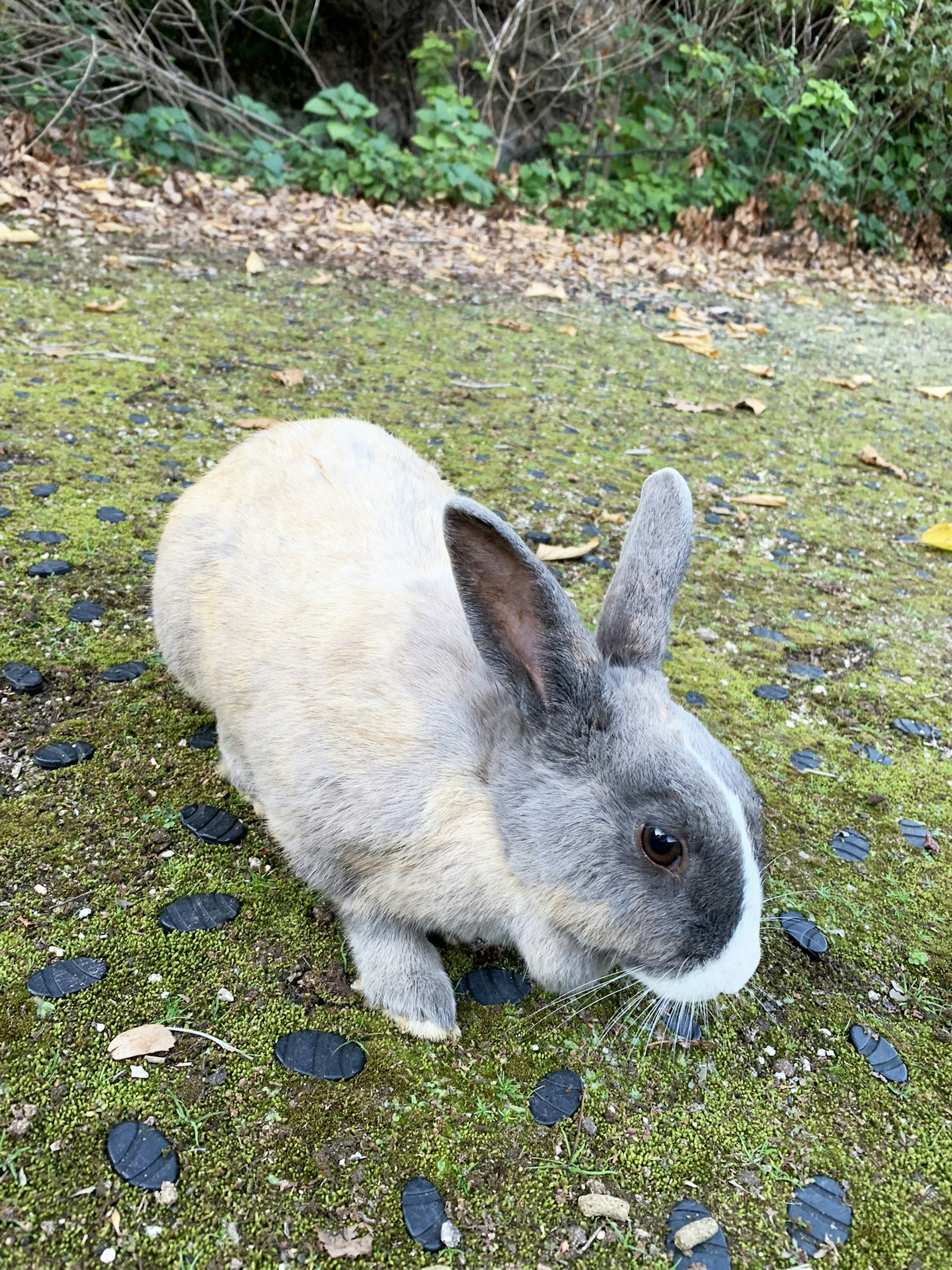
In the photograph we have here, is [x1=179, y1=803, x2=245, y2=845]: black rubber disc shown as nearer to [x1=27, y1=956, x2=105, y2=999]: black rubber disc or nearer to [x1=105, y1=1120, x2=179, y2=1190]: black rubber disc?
[x1=27, y1=956, x2=105, y2=999]: black rubber disc

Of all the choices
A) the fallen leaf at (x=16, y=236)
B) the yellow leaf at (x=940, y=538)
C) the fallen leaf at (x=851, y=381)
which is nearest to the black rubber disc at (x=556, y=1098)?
the yellow leaf at (x=940, y=538)

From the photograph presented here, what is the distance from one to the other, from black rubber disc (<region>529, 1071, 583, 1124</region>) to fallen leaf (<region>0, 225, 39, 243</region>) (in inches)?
275

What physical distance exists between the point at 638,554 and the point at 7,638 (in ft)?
6.76

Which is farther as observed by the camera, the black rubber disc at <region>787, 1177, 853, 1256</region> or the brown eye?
the brown eye

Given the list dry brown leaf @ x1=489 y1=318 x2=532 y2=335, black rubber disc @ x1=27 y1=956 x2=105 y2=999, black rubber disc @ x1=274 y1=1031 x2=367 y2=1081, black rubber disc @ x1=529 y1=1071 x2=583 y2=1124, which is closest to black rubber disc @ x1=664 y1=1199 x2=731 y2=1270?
black rubber disc @ x1=529 y1=1071 x2=583 y2=1124

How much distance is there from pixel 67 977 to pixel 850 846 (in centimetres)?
214

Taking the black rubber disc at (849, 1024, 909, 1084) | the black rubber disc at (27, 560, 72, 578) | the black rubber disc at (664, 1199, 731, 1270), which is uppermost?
the black rubber disc at (849, 1024, 909, 1084)

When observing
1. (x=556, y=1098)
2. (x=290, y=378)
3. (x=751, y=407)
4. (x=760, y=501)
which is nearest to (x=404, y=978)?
(x=556, y=1098)

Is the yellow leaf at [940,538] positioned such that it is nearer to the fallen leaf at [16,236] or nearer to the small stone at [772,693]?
the small stone at [772,693]

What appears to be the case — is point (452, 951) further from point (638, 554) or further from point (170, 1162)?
point (638, 554)

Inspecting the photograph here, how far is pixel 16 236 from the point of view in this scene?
265 inches

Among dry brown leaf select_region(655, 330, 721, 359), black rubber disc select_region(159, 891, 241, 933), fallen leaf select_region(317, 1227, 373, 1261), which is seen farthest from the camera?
dry brown leaf select_region(655, 330, 721, 359)

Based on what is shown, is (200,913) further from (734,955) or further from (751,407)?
(751,407)

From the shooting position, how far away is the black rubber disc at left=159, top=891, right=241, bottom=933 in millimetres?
2205
